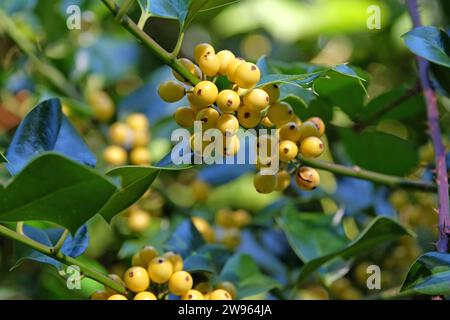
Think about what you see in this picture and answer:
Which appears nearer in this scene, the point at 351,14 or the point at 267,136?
the point at 267,136

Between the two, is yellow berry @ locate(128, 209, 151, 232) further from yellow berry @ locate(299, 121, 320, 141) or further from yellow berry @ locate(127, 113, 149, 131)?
yellow berry @ locate(299, 121, 320, 141)

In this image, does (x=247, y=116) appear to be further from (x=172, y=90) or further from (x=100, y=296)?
(x=100, y=296)

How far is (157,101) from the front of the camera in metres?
2.10

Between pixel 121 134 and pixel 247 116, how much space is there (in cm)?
93

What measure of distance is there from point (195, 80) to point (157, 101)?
103 cm

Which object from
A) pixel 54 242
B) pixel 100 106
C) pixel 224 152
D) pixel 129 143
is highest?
pixel 100 106

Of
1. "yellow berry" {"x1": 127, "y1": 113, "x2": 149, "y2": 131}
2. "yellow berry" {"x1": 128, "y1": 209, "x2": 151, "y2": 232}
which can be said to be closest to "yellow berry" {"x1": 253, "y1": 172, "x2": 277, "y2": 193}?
"yellow berry" {"x1": 128, "y1": 209, "x2": 151, "y2": 232}

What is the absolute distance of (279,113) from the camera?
112 centimetres

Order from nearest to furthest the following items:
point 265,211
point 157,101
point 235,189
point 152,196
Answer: point 265,211 < point 152,196 < point 157,101 < point 235,189

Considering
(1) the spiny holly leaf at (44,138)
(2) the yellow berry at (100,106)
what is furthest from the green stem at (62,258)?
(2) the yellow berry at (100,106)

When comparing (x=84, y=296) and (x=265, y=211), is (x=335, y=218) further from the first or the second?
(x=84, y=296)

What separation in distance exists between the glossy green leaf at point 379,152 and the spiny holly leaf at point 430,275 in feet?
1.79

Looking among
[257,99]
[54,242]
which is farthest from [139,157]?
[257,99]
